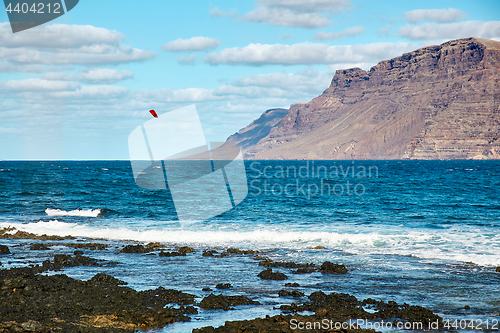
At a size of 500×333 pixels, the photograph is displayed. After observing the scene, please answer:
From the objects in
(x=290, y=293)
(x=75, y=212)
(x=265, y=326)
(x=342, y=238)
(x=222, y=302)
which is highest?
(x=265, y=326)

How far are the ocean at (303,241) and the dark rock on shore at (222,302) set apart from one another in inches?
13.0

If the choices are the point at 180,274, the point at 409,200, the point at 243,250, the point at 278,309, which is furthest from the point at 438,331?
the point at 409,200

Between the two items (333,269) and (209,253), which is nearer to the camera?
(333,269)

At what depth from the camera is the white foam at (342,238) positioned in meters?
18.3

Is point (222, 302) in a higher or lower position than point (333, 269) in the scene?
higher

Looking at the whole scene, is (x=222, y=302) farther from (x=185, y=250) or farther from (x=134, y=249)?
(x=134, y=249)

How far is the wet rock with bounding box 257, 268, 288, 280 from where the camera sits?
13141 millimetres

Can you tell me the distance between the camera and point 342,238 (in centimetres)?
2192

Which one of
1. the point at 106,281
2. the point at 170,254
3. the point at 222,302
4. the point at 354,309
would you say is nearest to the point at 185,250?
the point at 170,254

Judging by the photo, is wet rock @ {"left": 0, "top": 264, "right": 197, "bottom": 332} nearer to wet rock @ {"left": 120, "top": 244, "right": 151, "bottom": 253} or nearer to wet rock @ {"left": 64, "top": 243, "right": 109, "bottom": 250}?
wet rock @ {"left": 120, "top": 244, "right": 151, "bottom": 253}

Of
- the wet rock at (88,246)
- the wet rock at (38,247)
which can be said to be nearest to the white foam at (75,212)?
the wet rock at (88,246)

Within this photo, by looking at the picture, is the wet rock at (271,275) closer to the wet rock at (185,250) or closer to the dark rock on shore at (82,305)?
the dark rock on shore at (82,305)

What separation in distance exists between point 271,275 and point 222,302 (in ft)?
10.7

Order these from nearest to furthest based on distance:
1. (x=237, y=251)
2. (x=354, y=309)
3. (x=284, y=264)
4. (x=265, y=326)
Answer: (x=265, y=326)
(x=354, y=309)
(x=284, y=264)
(x=237, y=251)
